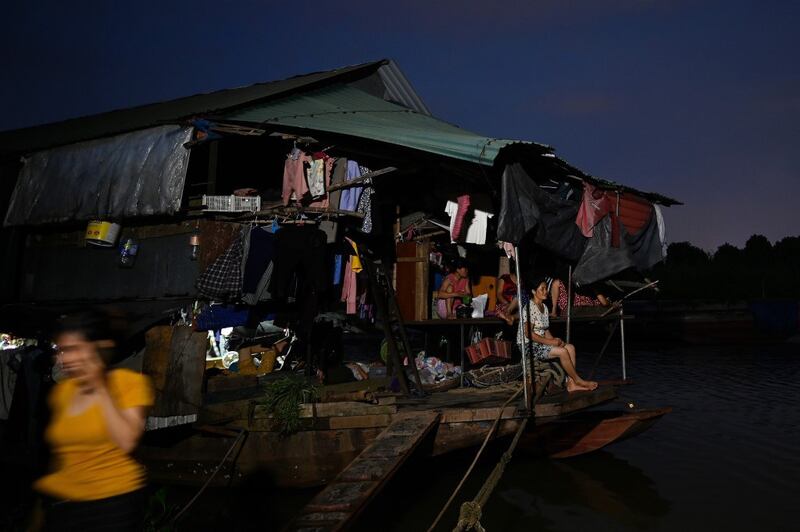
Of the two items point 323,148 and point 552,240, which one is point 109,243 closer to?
point 323,148

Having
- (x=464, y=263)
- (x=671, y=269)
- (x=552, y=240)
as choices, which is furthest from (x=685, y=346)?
(x=552, y=240)

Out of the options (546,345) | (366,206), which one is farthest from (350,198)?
(546,345)

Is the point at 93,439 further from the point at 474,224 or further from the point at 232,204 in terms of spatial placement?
the point at 474,224

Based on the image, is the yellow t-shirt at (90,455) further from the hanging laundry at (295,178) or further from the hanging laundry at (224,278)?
the hanging laundry at (224,278)

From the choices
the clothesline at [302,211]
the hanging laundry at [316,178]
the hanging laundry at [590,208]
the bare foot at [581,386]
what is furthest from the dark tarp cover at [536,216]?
the hanging laundry at [316,178]

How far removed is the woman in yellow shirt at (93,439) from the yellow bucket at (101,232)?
8.14 metres

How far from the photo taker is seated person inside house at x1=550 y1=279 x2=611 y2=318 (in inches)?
416

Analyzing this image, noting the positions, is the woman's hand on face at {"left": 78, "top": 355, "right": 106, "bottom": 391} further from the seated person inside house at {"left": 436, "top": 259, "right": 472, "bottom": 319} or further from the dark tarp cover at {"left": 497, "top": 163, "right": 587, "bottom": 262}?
the seated person inside house at {"left": 436, "top": 259, "right": 472, "bottom": 319}

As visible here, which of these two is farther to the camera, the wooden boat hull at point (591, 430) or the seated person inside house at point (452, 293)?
the seated person inside house at point (452, 293)

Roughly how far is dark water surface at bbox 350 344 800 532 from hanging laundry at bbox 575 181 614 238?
10.8 feet

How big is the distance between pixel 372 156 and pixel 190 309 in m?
3.69

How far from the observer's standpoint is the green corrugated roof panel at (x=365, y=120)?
277 inches

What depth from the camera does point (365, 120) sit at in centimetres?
1003

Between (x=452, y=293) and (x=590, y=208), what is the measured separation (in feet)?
9.60
